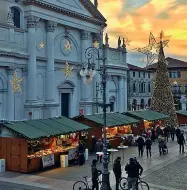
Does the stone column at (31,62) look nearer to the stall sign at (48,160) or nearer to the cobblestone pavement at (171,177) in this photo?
the stall sign at (48,160)

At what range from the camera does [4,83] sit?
29.2 meters

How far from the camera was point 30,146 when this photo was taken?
22.4 m

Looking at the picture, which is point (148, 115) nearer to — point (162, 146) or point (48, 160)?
point (162, 146)

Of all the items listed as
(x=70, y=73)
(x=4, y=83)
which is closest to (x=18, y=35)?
(x=4, y=83)

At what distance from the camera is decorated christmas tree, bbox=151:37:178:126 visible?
4097cm

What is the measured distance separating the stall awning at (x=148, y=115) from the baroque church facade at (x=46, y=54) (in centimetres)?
450

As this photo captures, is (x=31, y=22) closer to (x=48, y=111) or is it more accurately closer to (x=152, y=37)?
(x=48, y=111)

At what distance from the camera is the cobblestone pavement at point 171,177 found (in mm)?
17984

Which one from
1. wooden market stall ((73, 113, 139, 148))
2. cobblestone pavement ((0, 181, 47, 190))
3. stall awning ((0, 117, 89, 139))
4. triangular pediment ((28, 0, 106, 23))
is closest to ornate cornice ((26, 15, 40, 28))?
triangular pediment ((28, 0, 106, 23))

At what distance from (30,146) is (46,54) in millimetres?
12867

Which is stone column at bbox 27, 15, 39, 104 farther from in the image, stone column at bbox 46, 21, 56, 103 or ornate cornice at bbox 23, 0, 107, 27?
stone column at bbox 46, 21, 56, 103

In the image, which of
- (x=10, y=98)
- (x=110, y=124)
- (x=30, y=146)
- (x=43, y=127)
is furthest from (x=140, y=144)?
(x=10, y=98)

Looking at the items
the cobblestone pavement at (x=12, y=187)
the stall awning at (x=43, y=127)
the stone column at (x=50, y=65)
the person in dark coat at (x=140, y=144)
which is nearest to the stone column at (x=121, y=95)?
the stone column at (x=50, y=65)

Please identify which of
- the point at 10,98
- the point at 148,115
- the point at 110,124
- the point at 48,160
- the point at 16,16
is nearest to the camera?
the point at 48,160
